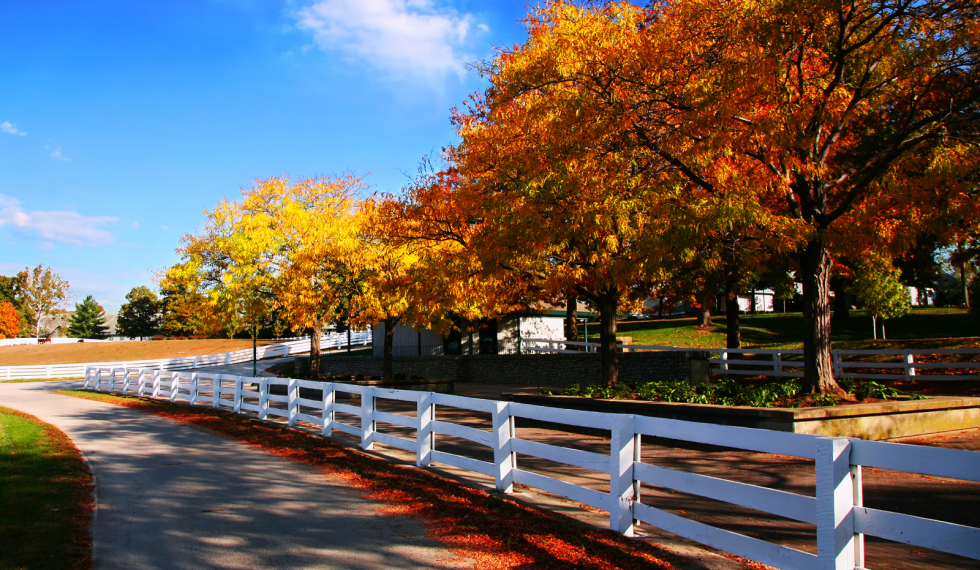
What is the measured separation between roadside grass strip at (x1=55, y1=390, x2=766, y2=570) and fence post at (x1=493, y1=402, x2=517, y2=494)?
25 cm

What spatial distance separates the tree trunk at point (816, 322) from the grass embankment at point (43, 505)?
1102 centimetres

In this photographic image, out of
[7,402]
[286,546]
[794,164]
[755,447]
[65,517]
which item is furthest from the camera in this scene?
[7,402]

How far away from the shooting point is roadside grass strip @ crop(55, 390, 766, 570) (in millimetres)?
5242

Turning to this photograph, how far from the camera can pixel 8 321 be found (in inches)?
3733

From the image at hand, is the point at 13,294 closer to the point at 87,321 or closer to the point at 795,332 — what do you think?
the point at 87,321

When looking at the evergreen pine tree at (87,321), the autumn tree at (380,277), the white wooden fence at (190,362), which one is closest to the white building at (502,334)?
the autumn tree at (380,277)

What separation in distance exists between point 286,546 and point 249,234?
21065mm

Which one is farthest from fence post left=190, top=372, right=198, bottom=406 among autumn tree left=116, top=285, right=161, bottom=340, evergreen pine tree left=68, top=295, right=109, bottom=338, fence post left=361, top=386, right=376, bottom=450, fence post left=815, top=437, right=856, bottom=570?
evergreen pine tree left=68, top=295, right=109, bottom=338

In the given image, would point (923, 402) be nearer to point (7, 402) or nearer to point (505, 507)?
point (505, 507)

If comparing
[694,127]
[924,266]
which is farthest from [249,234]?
[924,266]

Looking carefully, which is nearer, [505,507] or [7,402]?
[505,507]

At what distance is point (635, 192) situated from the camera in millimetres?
12281

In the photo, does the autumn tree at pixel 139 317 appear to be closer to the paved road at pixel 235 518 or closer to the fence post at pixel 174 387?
the fence post at pixel 174 387

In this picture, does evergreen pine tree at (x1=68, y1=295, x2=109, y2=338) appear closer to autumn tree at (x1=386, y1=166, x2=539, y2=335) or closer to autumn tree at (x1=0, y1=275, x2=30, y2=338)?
autumn tree at (x1=0, y1=275, x2=30, y2=338)
